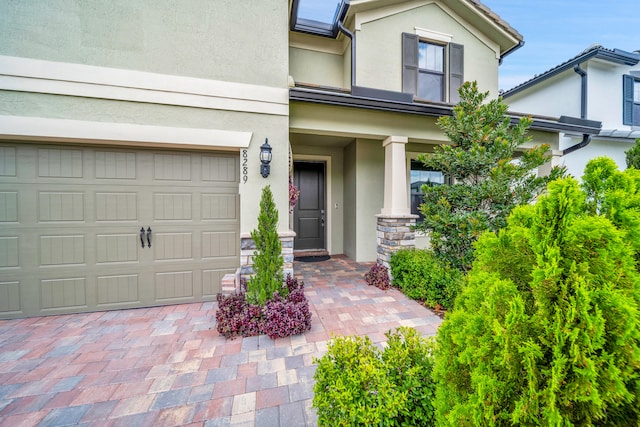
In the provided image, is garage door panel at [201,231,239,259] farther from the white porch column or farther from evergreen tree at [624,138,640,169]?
evergreen tree at [624,138,640,169]

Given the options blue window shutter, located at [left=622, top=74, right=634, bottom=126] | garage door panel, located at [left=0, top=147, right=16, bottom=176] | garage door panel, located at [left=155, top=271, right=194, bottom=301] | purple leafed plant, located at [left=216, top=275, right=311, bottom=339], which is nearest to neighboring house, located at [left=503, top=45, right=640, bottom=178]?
blue window shutter, located at [left=622, top=74, right=634, bottom=126]

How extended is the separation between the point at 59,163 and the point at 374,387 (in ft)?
15.3

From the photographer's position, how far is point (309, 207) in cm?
694

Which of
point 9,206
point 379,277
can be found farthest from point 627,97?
point 9,206

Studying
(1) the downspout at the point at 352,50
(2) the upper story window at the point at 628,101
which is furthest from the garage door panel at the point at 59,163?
(2) the upper story window at the point at 628,101

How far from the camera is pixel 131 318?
131 inches

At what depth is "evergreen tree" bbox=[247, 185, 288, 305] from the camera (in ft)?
10.1

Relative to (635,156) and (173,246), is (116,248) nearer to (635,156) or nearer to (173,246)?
(173,246)

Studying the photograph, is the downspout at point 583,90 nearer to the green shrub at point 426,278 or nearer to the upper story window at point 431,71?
the upper story window at point 431,71

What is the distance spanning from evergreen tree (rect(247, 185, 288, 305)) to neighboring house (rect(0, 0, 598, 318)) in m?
0.68

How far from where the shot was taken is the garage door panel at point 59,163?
129 inches

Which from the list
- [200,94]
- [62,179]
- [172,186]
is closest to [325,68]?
[200,94]

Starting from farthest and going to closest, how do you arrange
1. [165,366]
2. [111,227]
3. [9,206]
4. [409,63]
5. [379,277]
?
[409,63]
[379,277]
[111,227]
[9,206]
[165,366]

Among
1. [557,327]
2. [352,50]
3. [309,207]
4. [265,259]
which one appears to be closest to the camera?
[557,327]
